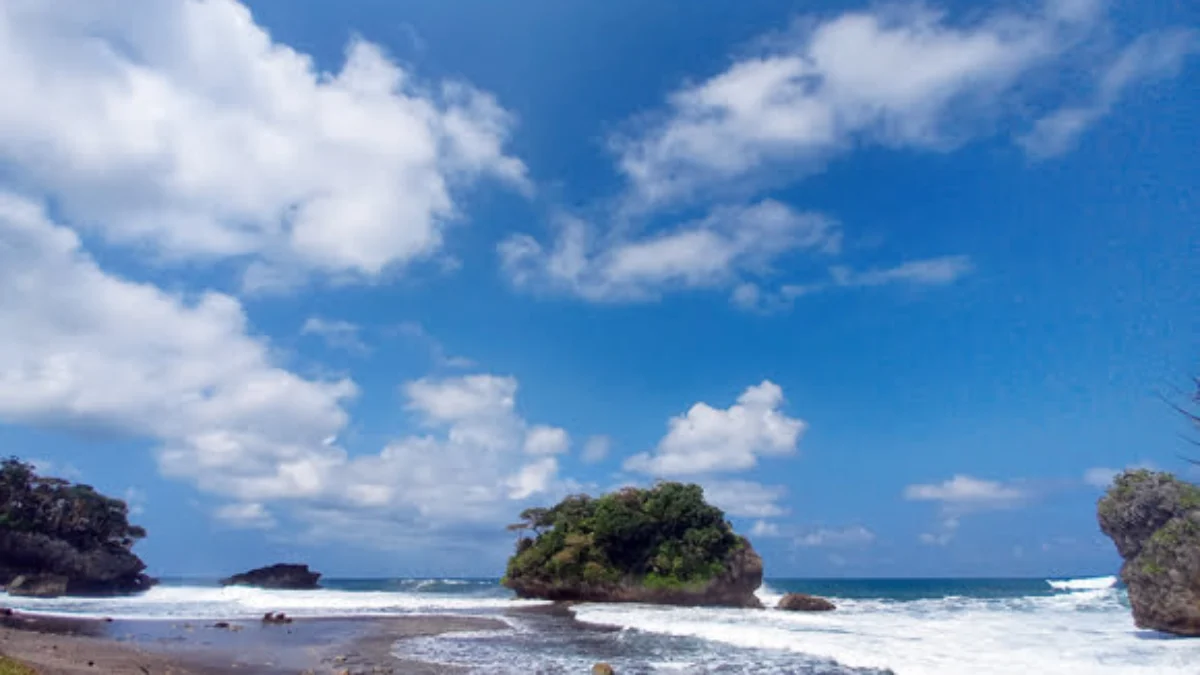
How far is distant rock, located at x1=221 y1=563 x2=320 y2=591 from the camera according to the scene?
71562 millimetres

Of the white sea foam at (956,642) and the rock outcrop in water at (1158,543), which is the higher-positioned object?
the rock outcrop in water at (1158,543)

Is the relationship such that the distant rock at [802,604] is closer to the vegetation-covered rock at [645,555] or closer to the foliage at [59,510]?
the vegetation-covered rock at [645,555]

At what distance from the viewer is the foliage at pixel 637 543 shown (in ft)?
140

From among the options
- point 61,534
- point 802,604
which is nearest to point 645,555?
point 802,604

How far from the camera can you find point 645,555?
44281mm

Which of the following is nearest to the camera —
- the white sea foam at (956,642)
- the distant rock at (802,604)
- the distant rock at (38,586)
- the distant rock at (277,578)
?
the white sea foam at (956,642)

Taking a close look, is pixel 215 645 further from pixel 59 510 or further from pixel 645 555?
pixel 59 510

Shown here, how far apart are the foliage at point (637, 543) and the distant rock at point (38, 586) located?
27.9 metres

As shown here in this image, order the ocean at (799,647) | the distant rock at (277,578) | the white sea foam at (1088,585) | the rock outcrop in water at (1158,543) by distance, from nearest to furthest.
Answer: the ocean at (799,647), the rock outcrop in water at (1158,543), the distant rock at (277,578), the white sea foam at (1088,585)

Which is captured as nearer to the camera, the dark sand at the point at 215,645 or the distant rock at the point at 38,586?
the dark sand at the point at 215,645

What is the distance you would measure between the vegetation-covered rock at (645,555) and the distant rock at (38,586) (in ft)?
91.8

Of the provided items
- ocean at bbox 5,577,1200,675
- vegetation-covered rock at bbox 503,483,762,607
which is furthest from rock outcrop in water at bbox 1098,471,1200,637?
vegetation-covered rock at bbox 503,483,762,607

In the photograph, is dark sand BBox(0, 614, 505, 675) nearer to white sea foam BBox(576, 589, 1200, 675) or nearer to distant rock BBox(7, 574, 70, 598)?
white sea foam BBox(576, 589, 1200, 675)

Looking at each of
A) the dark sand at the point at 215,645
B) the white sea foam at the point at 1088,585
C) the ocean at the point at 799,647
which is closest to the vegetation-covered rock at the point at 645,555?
the ocean at the point at 799,647
